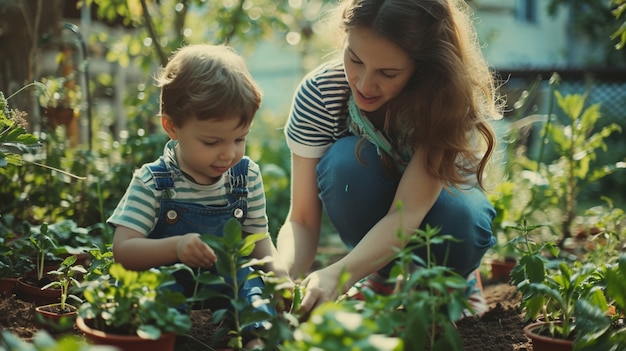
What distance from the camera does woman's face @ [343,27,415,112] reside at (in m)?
1.98

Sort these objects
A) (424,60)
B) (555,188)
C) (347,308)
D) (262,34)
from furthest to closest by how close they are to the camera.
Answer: (262,34) < (555,188) < (424,60) < (347,308)

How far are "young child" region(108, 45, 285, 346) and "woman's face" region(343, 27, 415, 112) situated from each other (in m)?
0.29

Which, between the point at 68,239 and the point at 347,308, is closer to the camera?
the point at 347,308

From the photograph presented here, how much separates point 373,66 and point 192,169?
0.56 meters

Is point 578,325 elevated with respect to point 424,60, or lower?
lower

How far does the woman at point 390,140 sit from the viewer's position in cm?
198

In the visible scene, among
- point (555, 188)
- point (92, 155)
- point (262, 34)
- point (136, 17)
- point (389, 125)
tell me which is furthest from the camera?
point (262, 34)

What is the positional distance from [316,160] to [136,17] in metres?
2.33

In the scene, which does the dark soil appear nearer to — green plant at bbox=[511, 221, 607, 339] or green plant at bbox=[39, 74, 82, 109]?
green plant at bbox=[511, 221, 607, 339]

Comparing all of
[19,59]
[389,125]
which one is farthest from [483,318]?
[19,59]

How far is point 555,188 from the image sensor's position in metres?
3.56

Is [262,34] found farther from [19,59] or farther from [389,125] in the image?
[389,125]

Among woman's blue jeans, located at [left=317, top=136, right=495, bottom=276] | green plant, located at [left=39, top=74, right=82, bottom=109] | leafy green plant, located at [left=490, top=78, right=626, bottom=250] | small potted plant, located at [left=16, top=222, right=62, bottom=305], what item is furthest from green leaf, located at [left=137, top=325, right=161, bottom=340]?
leafy green plant, located at [left=490, top=78, right=626, bottom=250]

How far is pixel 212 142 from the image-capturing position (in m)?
1.89
